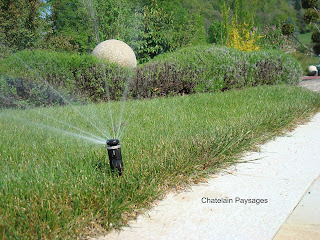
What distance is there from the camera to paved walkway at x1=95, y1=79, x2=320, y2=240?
1.70 metres

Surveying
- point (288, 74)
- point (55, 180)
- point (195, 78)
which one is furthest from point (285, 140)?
point (288, 74)

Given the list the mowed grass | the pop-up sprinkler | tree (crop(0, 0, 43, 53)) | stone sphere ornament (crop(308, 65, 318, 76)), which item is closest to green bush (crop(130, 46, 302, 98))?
the mowed grass

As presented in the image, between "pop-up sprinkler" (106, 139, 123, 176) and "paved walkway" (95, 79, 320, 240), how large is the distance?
0.37 metres

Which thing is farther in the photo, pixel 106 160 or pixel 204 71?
pixel 204 71

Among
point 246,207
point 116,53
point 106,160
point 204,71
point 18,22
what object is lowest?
point 246,207

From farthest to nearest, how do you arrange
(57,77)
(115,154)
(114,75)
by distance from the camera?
(114,75) < (57,77) < (115,154)

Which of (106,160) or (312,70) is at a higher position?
(312,70)

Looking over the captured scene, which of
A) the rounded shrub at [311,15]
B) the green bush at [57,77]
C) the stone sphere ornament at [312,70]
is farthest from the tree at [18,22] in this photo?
the stone sphere ornament at [312,70]

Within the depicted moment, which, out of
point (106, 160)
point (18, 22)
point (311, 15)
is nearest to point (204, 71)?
point (106, 160)

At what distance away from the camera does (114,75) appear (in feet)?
22.3

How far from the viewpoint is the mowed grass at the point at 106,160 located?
1.69m

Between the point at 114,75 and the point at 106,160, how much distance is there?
4.56 m

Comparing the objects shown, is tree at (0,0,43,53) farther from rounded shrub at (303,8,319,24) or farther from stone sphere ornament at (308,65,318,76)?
stone sphere ornament at (308,65,318,76)

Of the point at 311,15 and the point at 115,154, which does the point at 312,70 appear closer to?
the point at 311,15
